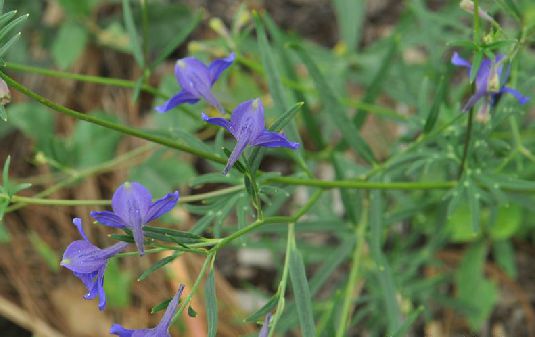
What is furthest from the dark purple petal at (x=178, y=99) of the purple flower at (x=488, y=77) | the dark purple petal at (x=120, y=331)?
the purple flower at (x=488, y=77)

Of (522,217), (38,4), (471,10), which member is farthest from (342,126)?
(38,4)

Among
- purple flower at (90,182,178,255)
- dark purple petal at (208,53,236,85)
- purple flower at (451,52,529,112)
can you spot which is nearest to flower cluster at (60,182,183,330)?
purple flower at (90,182,178,255)

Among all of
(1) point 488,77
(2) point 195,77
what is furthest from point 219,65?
(1) point 488,77

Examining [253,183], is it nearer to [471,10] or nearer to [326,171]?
[471,10]

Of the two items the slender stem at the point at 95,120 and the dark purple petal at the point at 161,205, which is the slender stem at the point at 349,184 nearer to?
the slender stem at the point at 95,120

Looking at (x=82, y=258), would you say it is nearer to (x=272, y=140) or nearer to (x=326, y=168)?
(x=272, y=140)

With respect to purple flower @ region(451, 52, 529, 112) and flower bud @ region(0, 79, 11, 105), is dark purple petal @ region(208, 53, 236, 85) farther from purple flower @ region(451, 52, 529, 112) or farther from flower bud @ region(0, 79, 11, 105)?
purple flower @ region(451, 52, 529, 112)
